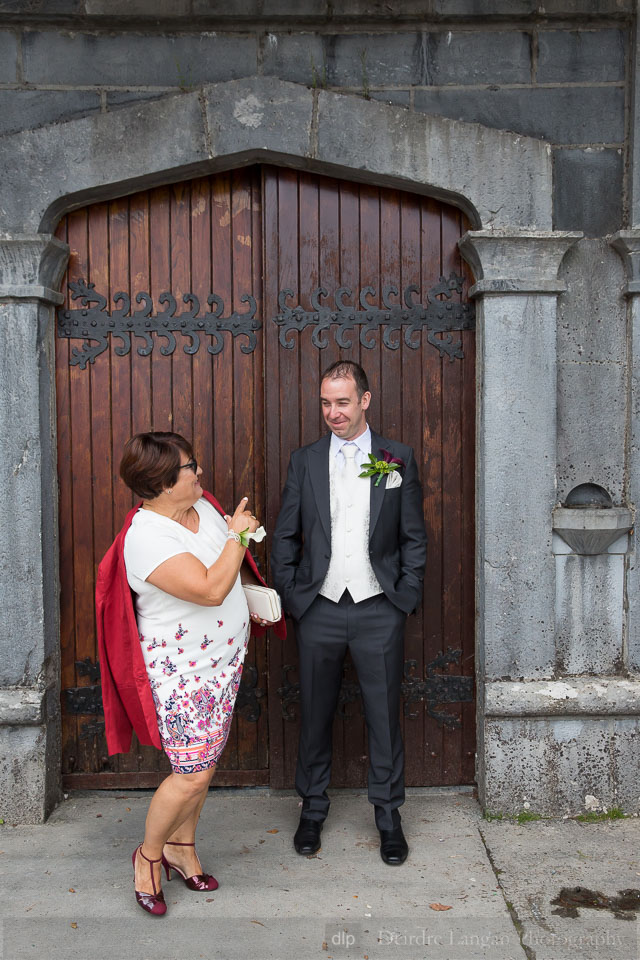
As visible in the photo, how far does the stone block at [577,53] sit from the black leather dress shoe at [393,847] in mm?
3450

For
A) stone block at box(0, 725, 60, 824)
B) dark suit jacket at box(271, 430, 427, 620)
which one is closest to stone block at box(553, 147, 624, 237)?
dark suit jacket at box(271, 430, 427, 620)

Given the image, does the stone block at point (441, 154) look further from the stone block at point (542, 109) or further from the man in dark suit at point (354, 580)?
the man in dark suit at point (354, 580)

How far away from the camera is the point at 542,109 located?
3799 millimetres

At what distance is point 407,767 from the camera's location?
414 cm

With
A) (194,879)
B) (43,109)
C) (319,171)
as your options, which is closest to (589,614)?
(194,879)

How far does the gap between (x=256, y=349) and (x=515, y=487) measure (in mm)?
1419

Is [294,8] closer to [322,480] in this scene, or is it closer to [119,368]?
[119,368]

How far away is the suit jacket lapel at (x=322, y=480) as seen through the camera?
3.51m

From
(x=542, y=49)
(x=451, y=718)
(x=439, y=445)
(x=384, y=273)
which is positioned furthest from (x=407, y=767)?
(x=542, y=49)

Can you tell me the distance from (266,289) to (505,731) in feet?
7.88

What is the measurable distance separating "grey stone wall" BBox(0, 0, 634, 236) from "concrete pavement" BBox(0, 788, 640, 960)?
9.31ft

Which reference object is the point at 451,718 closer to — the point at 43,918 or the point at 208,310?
the point at 43,918

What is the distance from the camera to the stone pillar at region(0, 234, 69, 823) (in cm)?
376

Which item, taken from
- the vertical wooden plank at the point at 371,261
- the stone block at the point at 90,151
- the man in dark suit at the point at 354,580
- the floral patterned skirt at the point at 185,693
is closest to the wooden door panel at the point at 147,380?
the stone block at the point at 90,151
